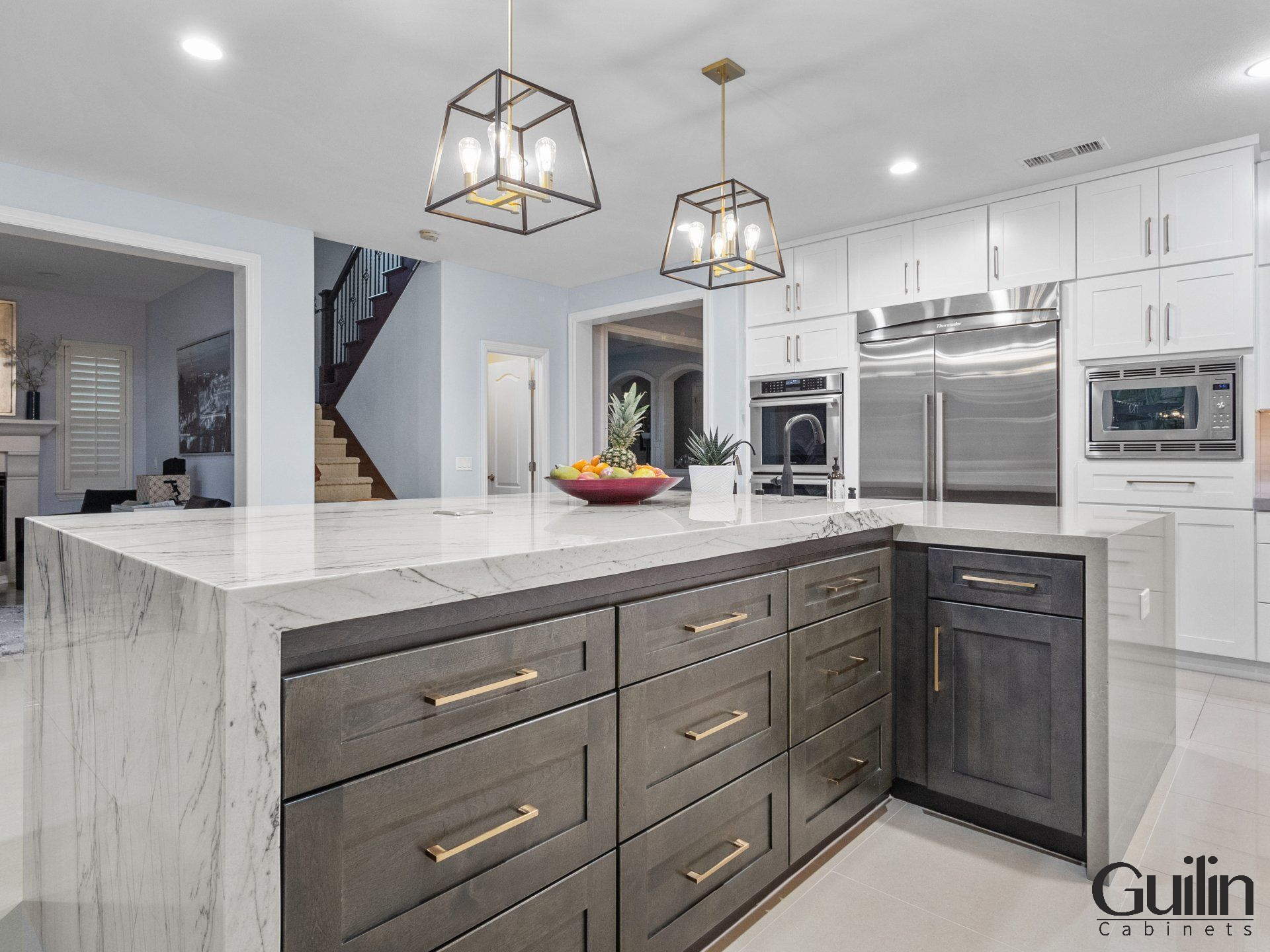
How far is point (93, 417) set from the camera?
7492 millimetres

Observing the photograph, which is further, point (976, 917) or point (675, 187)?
point (675, 187)

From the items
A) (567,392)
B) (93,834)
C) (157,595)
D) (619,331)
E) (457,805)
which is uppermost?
(619,331)

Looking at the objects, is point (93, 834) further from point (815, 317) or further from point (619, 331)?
point (619, 331)

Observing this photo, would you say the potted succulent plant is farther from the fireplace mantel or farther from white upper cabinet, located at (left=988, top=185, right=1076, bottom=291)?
the fireplace mantel

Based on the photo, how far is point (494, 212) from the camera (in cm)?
472

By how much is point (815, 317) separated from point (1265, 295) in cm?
235

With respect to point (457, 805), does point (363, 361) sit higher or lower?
higher

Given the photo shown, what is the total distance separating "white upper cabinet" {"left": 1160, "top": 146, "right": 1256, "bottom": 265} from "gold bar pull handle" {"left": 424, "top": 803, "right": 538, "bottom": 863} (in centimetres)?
414

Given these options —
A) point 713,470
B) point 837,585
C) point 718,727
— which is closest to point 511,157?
point 713,470

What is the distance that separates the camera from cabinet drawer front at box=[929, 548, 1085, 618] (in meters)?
1.80

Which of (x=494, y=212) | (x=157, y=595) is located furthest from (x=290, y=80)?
(x=157, y=595)

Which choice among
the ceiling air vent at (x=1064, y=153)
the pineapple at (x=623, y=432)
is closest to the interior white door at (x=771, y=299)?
the ceiling air vent at (x=1064, y=153)

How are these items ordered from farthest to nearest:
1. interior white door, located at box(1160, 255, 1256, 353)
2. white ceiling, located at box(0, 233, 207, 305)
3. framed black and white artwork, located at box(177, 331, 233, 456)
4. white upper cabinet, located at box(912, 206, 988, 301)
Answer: framed black and white artwork, located at box(177, 331, 233, 456)
white ceiling, located at box(0, 233, 207, 305)
white upper cabinet, located at box(912, 206, 988, 301)
interior white door, located at box(1160, 255, 1256, 353)

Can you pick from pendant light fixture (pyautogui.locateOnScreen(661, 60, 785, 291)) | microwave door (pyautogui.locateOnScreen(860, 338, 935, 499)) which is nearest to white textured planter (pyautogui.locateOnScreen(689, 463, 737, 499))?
pendant light fixture (pyautogui.locateOnScreen(661, 60, 785, 291))
